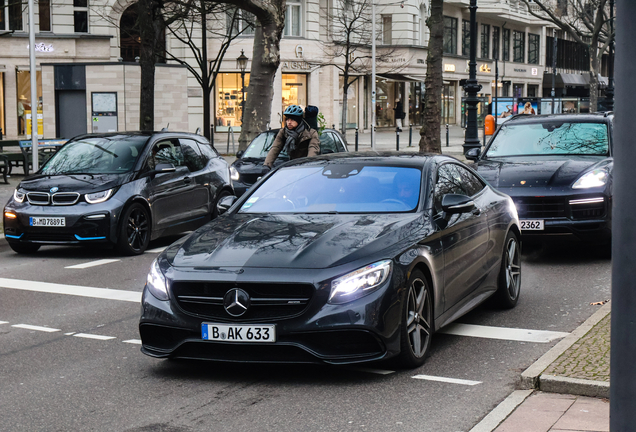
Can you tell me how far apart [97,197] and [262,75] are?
10598 mm

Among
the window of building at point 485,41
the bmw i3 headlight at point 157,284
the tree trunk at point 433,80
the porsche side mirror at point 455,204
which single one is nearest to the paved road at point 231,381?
the bmw i3 headlight at point 157,284

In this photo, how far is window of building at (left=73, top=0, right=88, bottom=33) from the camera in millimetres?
45812

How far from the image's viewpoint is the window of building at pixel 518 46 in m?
76.1

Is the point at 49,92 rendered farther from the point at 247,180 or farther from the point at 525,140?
the point at 525,140

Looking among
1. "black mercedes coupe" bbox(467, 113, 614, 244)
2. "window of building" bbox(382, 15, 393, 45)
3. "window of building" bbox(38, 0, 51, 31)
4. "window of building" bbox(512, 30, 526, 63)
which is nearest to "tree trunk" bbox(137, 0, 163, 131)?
"black mercedes coupe" bbox(467, 113, 614, 244)

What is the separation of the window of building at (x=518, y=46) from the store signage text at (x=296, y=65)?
98.7ft

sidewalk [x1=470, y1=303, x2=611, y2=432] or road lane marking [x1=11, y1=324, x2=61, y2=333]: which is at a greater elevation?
sidewalk [x1=470, y1=303, x2=611, y2=432]

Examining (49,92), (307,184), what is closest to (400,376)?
(307,184)

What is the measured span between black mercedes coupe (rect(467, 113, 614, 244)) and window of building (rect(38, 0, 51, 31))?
3734 centimetres

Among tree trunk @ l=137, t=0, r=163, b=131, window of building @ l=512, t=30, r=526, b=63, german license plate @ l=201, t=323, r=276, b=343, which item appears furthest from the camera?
window of building @ l=512, t=30, r=526, b=63

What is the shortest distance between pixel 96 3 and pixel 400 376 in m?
43.2

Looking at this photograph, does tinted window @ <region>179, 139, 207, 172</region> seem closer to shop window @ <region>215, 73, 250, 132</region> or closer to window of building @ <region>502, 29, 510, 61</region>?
shop window @ <region>215, 73, 250, 132</region>

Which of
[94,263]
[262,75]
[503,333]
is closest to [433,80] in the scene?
[262,75]

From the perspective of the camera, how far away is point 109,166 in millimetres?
12523
